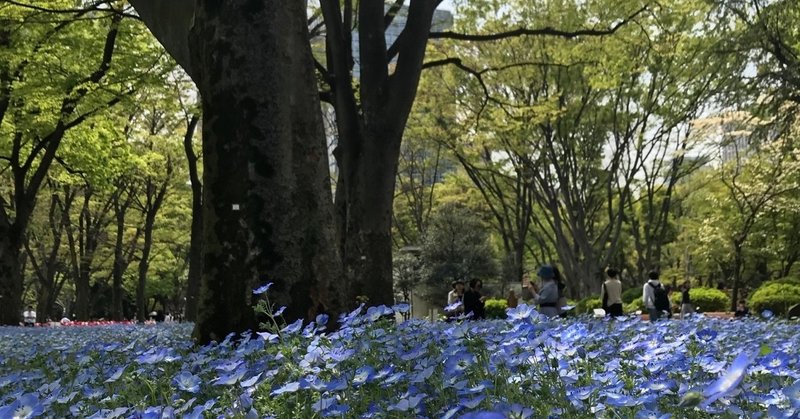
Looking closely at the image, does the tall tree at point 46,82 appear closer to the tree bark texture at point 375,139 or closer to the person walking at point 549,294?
the tree bark texture at point 375,139

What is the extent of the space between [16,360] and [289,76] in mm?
2274

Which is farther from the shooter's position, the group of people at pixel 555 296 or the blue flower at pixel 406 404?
the group of people at pixel 555 296

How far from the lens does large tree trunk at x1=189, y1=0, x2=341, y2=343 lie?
4.36 meters

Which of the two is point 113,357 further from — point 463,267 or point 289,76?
point 463,267

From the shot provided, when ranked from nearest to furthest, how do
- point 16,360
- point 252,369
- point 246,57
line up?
point 252,369
point 16,360
point 246,57

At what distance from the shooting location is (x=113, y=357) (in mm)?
3439

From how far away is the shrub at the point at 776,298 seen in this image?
15562mm

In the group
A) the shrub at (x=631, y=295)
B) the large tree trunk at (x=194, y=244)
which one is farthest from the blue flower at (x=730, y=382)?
the shrub at (x=631, y=295)

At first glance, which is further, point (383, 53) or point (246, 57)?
point (383, 53)

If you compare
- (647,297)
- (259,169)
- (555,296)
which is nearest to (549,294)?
(555,296)

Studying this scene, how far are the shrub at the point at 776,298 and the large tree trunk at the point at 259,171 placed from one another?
13.3 m

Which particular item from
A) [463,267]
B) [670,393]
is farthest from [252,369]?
[463,267]

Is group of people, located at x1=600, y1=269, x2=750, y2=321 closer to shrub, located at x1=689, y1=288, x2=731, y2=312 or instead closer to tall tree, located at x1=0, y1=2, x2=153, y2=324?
shrub, located at x1=689, y1=288, x2=731, y2=312

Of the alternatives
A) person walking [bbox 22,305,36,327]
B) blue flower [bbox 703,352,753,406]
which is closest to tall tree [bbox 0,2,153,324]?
person walking [bbox 22,305,36,327]
